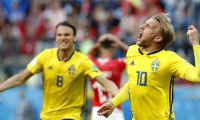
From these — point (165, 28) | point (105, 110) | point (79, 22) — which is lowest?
point (105, 110)

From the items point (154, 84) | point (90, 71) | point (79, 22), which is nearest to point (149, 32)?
point (154, 84)

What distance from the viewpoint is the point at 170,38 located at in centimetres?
707

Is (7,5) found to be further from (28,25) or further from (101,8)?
(101,8)

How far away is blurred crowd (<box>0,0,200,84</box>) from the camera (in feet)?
51.7

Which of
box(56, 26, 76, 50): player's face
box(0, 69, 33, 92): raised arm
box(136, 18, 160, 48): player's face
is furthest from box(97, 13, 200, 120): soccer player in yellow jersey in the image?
box(0, 69, 33, 92): raised arm

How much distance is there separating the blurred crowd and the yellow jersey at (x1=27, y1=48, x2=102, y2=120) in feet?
20.6

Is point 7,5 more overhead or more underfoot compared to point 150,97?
more overhead

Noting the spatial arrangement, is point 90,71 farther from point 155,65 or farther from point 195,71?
point 195,71

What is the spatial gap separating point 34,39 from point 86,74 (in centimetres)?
784

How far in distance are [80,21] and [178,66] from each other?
10775mm

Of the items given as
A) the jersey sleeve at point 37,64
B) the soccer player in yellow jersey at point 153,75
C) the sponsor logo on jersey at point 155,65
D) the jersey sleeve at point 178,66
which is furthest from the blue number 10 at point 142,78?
the jersey sleeve at point 37,64

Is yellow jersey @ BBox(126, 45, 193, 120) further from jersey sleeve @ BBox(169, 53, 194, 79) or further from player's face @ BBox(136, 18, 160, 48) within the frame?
player's face @ BBox(136, 18, 160, 48)

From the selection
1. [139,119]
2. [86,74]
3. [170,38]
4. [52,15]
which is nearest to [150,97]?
[139,119]

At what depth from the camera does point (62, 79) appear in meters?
8.82
